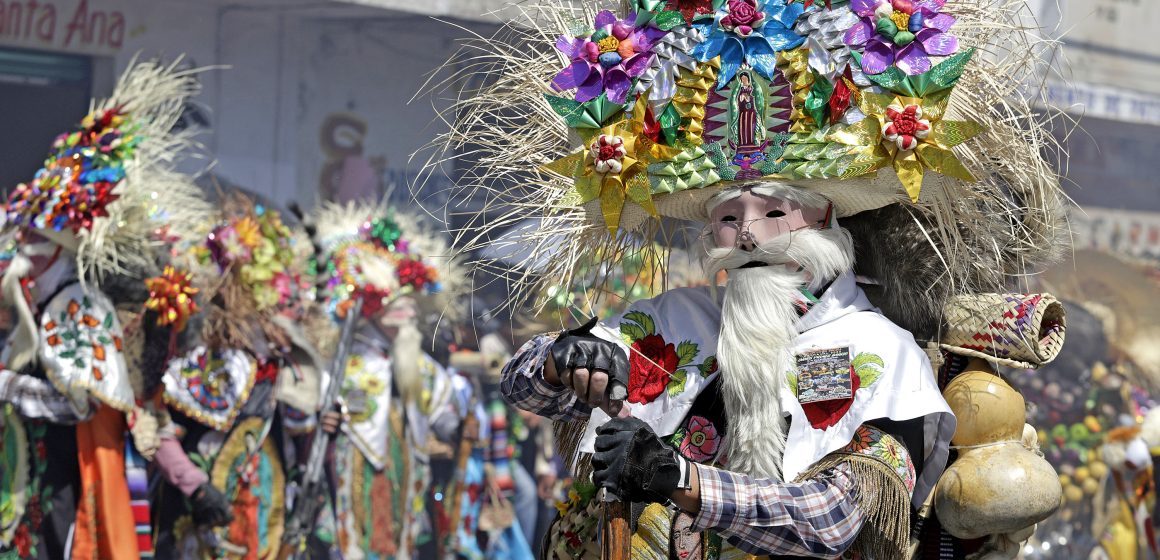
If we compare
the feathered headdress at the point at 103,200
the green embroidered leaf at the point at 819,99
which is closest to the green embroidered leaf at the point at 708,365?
the green embroidered leaf at the point at 819,99

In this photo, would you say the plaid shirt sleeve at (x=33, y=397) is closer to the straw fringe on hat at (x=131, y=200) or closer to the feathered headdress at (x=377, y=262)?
the straw fringe on hat at (x=131, y=200)

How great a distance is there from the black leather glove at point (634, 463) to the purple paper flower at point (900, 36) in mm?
849

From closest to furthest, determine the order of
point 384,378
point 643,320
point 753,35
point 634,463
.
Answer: point 634,463 → point 753,35 → point 643,320 → point 384,378

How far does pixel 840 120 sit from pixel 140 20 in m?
A: 6.15

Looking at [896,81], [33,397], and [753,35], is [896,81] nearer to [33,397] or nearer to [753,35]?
[753,35]

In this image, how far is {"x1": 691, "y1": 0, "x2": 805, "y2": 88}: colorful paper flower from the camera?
285 cm

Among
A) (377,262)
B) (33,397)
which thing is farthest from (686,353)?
(377,262)

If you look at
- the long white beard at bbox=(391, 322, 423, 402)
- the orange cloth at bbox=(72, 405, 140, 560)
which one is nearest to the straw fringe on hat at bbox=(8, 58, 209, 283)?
the orange cloth at bbox=(72, 405, 140, 560)

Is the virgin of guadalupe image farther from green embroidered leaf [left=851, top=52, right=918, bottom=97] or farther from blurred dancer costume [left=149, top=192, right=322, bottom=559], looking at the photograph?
blurred dancer costume [left=149, top=192, right=322, bottom=559]

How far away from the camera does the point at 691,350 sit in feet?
9.86

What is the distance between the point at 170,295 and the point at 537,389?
162 inches

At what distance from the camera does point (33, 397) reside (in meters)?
6.29

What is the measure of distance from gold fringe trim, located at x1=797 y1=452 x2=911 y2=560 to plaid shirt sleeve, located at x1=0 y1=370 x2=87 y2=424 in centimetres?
449

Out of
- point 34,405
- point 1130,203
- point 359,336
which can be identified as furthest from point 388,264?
point 1130,203
